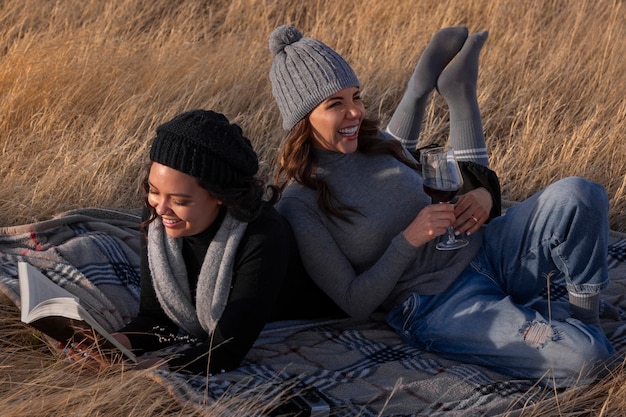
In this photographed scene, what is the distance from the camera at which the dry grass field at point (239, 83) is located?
498 cm

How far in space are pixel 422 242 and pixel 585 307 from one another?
Result: 0.70 m

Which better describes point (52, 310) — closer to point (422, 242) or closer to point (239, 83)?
point (422, 242)

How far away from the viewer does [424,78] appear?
14.7 ft

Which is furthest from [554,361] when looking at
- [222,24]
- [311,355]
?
[222,24]

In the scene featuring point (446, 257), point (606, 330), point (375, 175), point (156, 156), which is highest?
point (156, 156)

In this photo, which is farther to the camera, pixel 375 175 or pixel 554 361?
pixel 375 175

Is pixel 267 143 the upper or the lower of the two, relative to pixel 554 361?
upper

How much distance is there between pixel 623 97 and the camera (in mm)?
6141

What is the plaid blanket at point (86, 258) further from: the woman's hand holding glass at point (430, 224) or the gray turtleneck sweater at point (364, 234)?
the woman's hand holding glass at point (430, 224)

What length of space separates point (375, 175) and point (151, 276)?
98cm

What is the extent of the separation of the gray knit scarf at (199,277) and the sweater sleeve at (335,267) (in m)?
0.35

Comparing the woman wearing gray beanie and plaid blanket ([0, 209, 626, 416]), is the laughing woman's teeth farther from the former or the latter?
plaid blanket ([0, 209, 626, 416])

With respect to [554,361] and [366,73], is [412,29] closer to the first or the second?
[366,73]

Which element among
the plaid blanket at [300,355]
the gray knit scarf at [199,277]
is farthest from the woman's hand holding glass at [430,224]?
the gray knit scarf at [199,277]
